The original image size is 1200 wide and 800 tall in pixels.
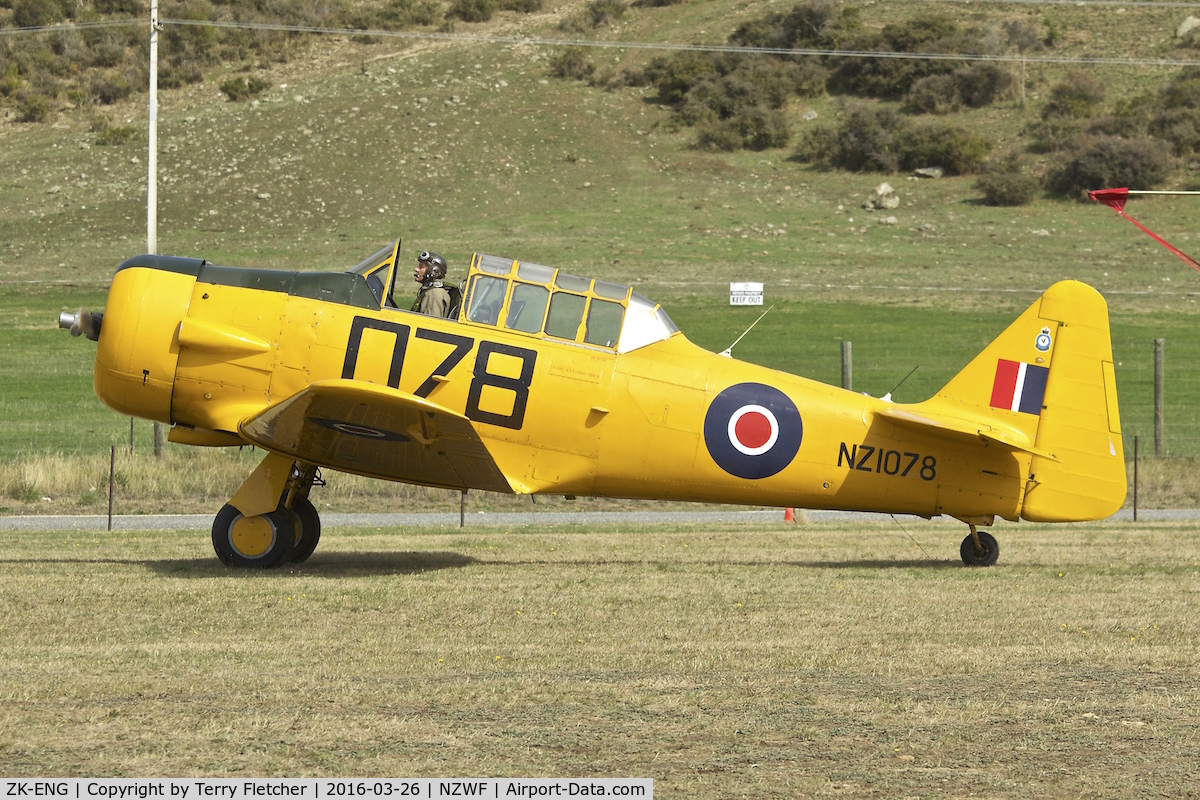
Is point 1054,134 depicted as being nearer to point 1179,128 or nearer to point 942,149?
point 942,149

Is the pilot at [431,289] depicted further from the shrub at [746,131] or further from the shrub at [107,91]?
the shrub at [107,91]

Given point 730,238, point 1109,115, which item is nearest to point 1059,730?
point 730,238

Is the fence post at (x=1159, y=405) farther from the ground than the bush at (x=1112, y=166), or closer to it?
closer to it

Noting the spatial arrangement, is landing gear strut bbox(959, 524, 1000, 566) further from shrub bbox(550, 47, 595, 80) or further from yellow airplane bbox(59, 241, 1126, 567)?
shrub bbox(550, 47, 595, 80)

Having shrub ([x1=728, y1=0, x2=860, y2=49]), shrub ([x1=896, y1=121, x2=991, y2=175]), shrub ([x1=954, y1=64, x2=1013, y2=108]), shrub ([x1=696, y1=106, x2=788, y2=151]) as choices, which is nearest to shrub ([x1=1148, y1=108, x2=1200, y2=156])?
shrub ([x1=896, y1=121, x2=991, y2=175])

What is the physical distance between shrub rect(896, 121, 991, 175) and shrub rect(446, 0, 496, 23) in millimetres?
23017

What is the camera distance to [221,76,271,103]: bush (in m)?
57.5

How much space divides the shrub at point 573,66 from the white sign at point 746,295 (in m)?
28.6

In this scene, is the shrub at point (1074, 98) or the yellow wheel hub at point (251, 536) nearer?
the yellow wheel hub at point (251, 536)

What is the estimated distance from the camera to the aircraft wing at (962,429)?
10.9m

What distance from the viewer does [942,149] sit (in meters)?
53.3

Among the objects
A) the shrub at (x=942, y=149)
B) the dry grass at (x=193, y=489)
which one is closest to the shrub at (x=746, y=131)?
the shrub at (x=942, y=149)

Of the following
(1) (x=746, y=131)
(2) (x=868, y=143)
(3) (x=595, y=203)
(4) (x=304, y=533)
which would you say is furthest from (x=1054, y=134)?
(4) (x=304, y=533)

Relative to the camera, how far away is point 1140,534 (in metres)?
14.3
